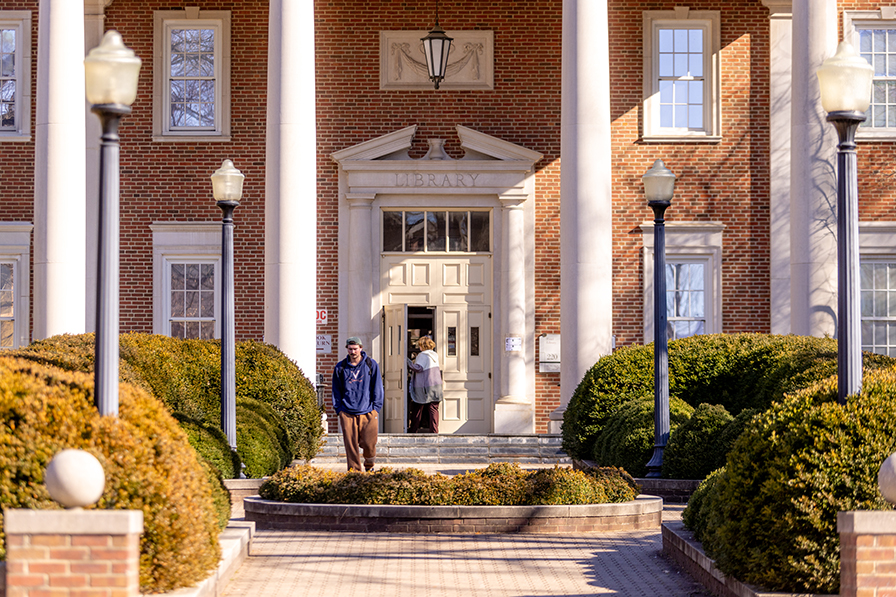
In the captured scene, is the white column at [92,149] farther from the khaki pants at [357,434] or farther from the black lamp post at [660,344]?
the black lamp post at [660,344]

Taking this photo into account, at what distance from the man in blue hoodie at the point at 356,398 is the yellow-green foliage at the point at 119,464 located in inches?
248

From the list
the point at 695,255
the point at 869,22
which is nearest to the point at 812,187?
the point at 695,255

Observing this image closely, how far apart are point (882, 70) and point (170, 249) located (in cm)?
1364

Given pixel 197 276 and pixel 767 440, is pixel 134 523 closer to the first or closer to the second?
pixel 767 440

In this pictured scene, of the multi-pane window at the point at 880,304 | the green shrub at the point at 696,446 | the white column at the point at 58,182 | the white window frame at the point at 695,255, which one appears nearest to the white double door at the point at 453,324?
the white window frame at the point at 695,255

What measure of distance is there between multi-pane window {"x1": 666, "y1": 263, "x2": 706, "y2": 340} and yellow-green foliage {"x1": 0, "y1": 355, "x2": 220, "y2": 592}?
1513cm

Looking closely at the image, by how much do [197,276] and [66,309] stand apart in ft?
12.7

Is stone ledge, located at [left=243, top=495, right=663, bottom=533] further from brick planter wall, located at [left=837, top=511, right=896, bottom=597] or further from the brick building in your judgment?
the brick building

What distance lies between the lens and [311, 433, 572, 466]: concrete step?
56.3 ft

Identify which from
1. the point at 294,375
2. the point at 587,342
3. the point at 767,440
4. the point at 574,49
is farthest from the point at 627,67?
the point at 767,440

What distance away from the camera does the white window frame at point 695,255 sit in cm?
2044

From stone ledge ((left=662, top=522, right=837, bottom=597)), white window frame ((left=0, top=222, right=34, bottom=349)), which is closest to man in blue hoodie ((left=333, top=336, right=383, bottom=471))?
stone ledge ((left=662, top=522, right=837, bottom=597))

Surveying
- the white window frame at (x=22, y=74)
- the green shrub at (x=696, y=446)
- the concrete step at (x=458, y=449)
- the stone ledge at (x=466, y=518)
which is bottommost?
the concrete step at (x=458, y=449)

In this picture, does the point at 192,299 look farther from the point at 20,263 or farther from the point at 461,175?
the point at 461,175
